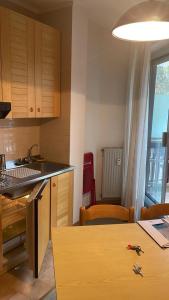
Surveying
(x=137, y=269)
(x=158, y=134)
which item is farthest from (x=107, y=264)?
(x=158, y=134)

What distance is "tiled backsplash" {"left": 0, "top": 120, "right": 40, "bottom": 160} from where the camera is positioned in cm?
252

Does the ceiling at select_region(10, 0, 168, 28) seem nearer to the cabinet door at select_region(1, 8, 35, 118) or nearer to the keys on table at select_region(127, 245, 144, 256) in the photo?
the cabinet door at select_region(1, 8, 35, 118)

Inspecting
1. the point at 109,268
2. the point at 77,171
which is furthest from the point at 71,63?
the point at 109,268

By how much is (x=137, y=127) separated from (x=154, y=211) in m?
1.50

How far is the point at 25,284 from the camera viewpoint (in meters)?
1.97

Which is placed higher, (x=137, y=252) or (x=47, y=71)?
(x=47, y=71)

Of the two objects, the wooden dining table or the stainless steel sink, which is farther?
the stainless steel sink

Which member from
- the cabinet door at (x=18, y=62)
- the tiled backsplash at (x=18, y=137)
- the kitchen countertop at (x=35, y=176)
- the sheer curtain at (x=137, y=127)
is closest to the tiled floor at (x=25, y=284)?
the kitchen countertop at (x=35, y=176)

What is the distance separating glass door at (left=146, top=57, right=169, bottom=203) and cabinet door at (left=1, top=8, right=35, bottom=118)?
5.29 feet

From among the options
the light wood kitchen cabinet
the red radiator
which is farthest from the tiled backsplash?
the red radiator

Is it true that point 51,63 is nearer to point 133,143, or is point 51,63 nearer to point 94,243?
point 133,143

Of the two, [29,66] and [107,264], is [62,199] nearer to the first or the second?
[29,66]

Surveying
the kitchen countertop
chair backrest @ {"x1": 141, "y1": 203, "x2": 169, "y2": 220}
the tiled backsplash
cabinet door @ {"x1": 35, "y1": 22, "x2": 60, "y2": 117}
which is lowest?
chair backrest @ {"x1": 141, "y1": 203, "x2": 169, "y2": 220}

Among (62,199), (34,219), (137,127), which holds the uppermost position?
(137,127)
